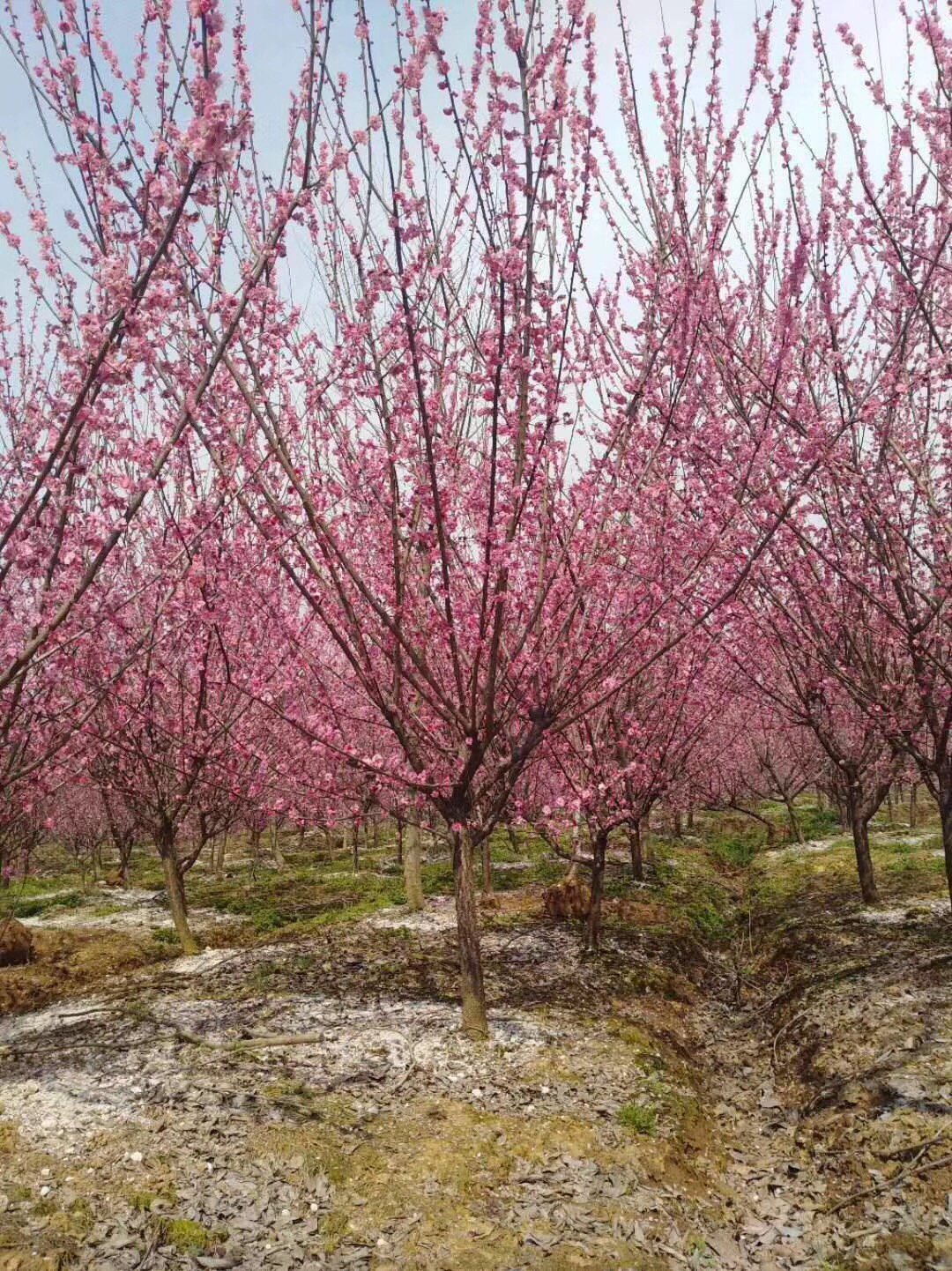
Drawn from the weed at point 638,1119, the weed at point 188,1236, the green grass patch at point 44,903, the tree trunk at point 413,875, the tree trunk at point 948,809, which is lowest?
the green grass patch at point 44,903

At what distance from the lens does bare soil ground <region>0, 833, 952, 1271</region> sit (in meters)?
4.59

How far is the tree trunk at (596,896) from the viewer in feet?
31.8

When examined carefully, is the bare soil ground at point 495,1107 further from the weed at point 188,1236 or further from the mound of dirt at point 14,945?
the mound of dirt at point 14,945

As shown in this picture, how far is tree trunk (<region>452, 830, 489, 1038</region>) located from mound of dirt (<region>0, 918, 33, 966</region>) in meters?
7.68

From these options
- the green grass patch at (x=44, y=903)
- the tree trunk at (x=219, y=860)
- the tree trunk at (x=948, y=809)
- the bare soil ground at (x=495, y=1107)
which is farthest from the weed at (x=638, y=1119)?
the tree trunk at (x=219, y=860)

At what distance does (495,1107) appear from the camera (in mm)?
6020

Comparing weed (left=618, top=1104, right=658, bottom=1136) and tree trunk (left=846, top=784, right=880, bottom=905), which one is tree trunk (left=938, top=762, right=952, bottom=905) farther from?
weed (left=618, top=1104, right=658, bottom=1136)

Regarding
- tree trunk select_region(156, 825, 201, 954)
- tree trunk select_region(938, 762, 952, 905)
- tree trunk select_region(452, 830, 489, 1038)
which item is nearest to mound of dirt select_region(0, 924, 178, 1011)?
tree trunk select_region(156, 825, 201, 954)

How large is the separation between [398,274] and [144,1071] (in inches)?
250

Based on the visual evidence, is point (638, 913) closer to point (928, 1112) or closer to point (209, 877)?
point (928, 1112)

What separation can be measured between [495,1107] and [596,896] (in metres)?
4.17

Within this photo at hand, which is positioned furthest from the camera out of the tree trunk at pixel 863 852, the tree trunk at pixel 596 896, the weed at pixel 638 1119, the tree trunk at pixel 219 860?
the tree trunk at pixel 219 860

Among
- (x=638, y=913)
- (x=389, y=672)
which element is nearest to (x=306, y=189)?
(x=389, y=672)

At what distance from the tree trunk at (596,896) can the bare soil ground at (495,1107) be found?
0.26m
